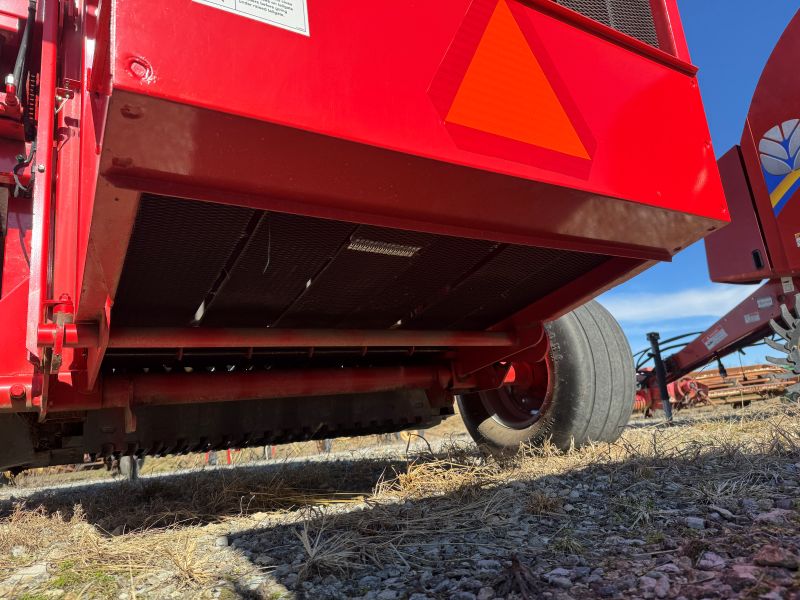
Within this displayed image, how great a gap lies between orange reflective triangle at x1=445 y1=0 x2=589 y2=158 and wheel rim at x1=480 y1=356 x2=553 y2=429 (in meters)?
1.68

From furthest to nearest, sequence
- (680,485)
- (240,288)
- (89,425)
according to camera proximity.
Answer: (89,425)
(240,288)
(680,485)

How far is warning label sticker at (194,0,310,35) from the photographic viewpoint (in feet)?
3.38

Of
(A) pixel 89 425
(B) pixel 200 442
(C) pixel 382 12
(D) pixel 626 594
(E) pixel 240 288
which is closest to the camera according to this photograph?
(D) pixel 626 594

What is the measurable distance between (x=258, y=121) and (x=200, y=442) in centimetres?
204

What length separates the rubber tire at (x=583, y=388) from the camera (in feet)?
8.74

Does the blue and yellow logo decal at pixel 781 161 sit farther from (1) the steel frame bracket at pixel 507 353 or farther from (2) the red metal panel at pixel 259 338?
(2) the red metal panel at pixel 259 338

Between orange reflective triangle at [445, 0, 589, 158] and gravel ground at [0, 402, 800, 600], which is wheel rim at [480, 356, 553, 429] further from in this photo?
orange reflective triangle at [445, 0, 589, 158]

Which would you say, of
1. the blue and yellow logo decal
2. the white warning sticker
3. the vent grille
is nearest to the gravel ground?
the vent grille

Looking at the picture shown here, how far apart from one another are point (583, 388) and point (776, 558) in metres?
1.75

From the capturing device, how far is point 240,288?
6.05 ft

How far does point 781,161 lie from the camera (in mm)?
3697

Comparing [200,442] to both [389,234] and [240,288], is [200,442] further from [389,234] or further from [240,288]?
[389,234]

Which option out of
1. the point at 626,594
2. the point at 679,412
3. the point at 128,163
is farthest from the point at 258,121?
the point at 679,412

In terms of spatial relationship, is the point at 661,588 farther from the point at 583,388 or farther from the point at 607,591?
the point at 583,388
